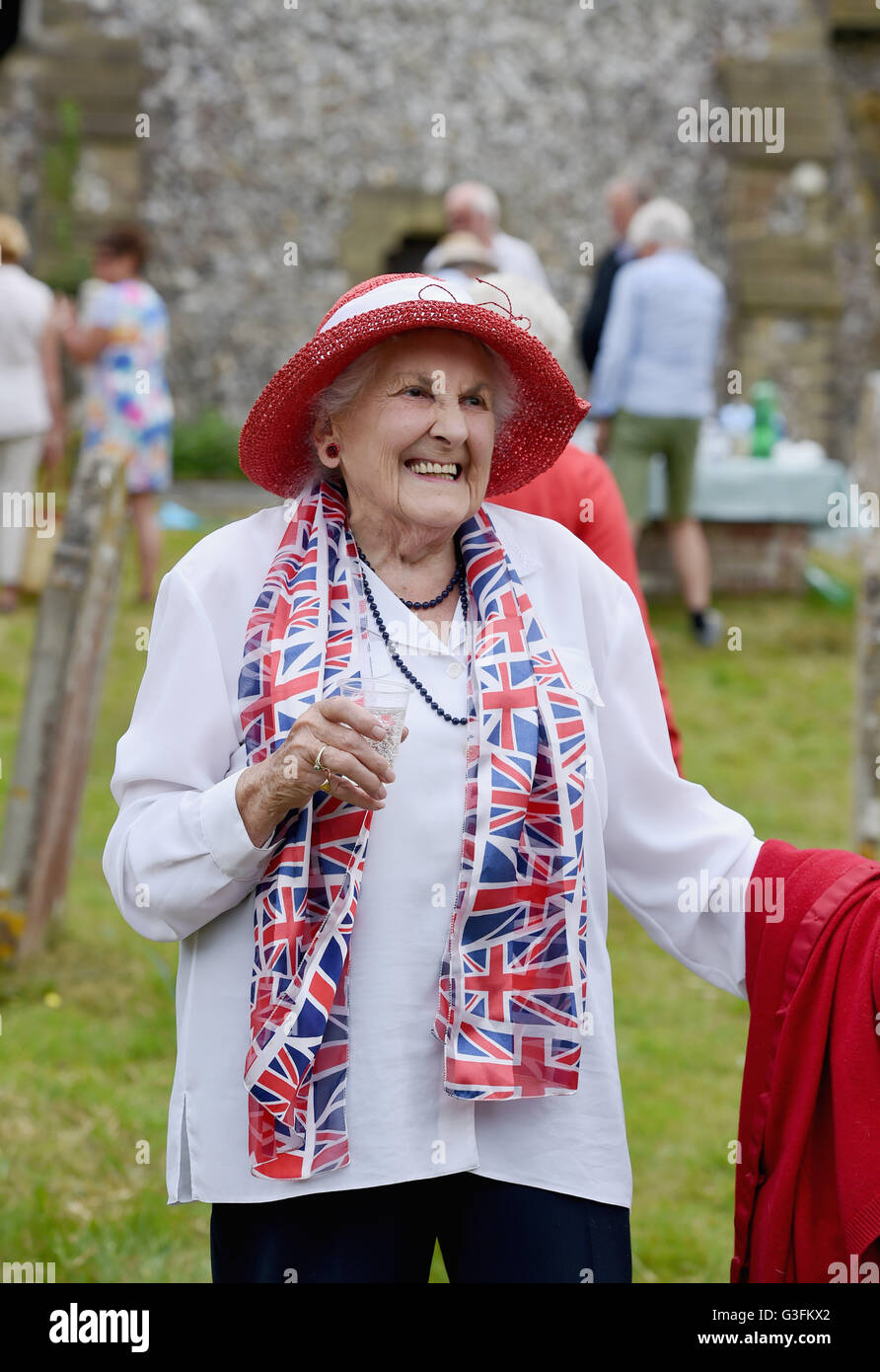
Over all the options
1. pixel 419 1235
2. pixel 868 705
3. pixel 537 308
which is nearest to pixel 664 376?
pixel 868 705

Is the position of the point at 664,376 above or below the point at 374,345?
above

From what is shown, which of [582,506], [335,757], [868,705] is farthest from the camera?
[868,705]

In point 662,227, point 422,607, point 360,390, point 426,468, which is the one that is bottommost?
point 422,607

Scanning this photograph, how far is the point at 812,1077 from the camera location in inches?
88.7

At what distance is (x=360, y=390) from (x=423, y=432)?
0.40 ft

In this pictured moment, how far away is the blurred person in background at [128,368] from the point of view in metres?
9.41

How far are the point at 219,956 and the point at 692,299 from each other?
290 inches

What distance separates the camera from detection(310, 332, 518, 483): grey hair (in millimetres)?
2326

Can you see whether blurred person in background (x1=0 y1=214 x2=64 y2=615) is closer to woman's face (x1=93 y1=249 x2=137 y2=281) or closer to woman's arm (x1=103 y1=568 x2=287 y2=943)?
woman's face (x1=93 y1=249 x2=137 y2=281)

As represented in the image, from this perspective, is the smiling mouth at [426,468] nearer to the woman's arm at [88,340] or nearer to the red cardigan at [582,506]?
the red cardigan at [582,506]

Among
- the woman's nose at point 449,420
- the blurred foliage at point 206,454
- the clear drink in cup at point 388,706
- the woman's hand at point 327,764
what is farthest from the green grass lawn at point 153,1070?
the blurred foliage at point 206,454

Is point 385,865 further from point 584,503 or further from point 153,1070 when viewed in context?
point 153,1070

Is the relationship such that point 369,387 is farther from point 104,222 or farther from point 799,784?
point 104,222

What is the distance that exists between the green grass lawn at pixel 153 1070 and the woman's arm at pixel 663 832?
143 cm
